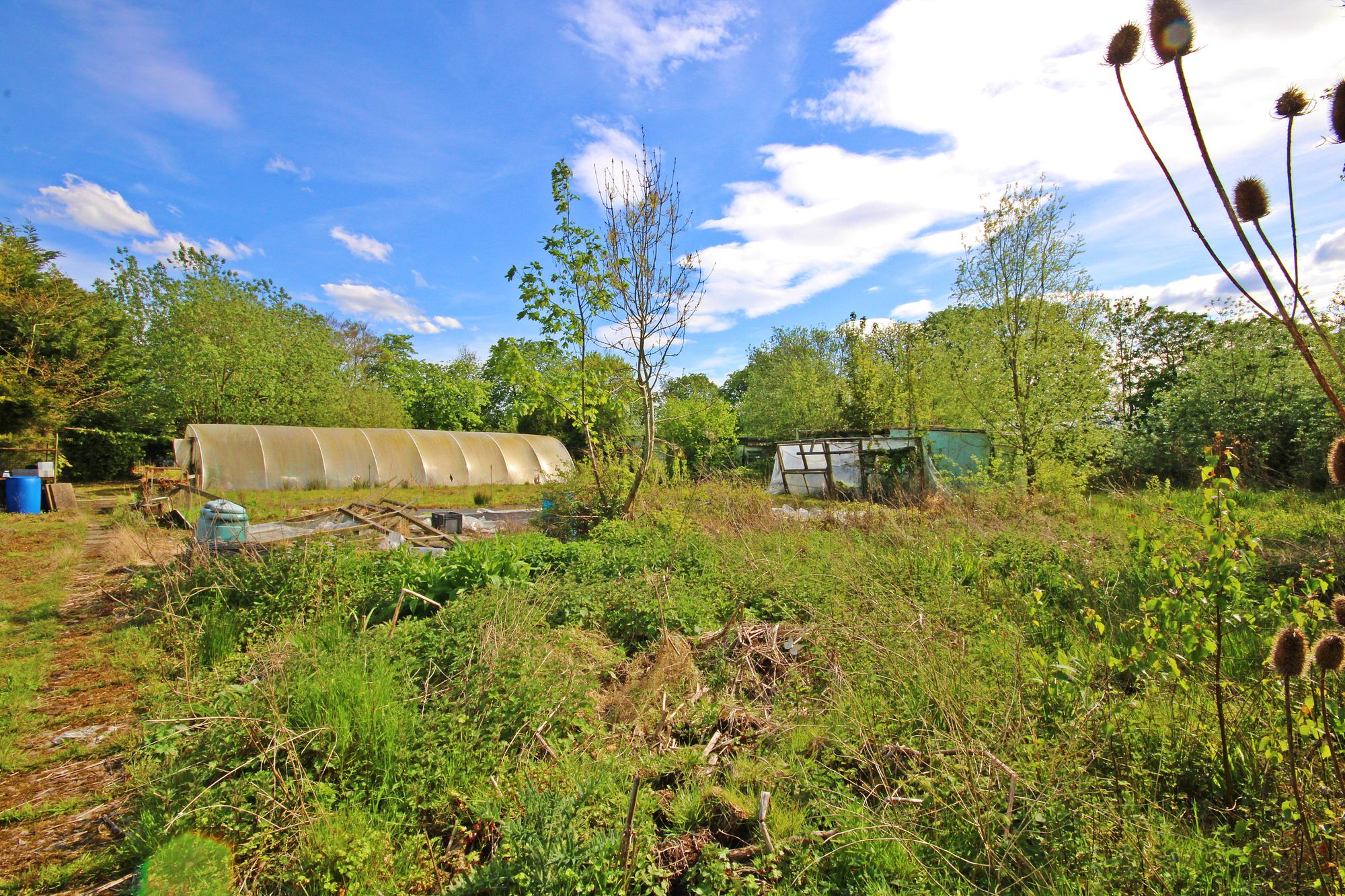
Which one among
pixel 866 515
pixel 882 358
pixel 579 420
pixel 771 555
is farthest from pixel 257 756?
pixel 882 358

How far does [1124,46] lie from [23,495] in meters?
18.9

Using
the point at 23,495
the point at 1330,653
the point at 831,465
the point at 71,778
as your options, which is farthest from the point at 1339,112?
the point at 23,495

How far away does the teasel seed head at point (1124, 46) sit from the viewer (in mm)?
989

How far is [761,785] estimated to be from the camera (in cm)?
300

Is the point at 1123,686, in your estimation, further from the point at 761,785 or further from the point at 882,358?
the point at 882,358

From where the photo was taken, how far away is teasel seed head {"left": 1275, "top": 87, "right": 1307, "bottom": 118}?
2.80ft

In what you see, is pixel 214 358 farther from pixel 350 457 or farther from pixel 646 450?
pixel 646 450

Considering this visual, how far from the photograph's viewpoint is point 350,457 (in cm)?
1908

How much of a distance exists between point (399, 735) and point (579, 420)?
5.74 metres

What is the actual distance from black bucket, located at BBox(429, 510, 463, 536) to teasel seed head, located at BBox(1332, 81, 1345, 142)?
8.97 metres

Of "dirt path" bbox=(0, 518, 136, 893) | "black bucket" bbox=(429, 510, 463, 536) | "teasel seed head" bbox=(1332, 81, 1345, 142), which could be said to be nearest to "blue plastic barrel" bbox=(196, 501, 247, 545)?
"dirt path" bbox=(0, 518, 136, 893)

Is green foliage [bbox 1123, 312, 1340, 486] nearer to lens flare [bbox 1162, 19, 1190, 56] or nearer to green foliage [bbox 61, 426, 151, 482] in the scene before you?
lens flare [bbox 1162, 19, 1190, 56]

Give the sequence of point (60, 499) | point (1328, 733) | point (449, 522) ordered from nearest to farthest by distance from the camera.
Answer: point (1328, 733)
point (449, 522)
point (60, 499)

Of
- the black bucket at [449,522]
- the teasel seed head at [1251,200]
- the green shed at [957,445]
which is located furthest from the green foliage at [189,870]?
the green shed at [957,445]
